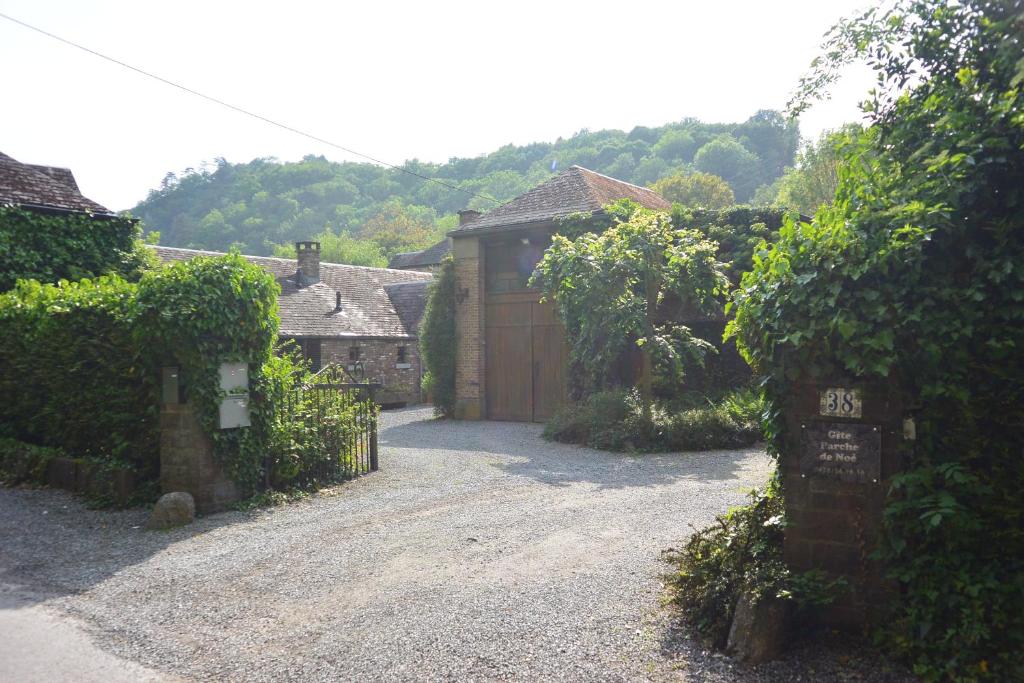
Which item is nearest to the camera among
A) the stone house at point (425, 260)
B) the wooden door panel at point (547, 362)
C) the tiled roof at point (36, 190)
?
the tiled roof at point (36, 190)

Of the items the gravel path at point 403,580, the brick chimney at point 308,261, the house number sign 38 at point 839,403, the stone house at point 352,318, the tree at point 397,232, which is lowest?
the gravel path at point 403,580

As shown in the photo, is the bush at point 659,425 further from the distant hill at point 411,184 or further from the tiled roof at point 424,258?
A: the distant hill at point 411,184

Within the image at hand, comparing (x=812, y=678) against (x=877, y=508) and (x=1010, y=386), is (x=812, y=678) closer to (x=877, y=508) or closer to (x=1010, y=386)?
(x=877, y=508)

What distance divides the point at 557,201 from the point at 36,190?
12.0 m

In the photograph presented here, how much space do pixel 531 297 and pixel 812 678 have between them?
14.7m

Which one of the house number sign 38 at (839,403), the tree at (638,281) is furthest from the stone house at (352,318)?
the house number sign 38 at (839,403)

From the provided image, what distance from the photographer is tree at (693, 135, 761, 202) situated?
229 feet

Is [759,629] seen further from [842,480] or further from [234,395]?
[234,395]

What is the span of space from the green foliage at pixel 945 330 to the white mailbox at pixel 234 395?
6.10 metres

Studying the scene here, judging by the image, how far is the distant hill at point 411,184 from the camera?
70188mm

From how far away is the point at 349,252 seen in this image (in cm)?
6681

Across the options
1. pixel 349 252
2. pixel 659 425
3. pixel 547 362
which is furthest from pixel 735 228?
pixel 349 252

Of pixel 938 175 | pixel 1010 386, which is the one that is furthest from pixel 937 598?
pixel 938 175

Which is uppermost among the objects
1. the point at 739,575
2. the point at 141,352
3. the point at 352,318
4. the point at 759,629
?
the point at 352,318
